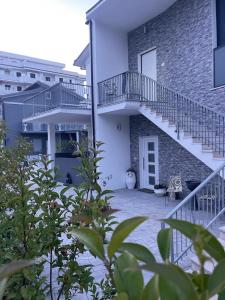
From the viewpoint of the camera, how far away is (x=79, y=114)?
12.0 metres

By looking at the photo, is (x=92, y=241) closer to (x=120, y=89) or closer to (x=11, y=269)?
(x=11, y=269)

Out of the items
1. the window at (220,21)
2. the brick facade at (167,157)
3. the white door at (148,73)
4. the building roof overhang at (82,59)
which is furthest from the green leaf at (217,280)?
the building roof overhang at (82,59)

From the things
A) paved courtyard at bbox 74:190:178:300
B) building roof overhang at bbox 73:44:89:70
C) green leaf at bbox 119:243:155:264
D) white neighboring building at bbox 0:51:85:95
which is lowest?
paved courtyard at bbox 74:190:178:300

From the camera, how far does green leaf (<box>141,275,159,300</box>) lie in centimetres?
72

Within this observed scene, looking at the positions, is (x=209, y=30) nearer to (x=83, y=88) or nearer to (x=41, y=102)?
(x=83, y=88)

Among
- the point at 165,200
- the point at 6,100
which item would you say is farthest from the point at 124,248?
the point at 6,100

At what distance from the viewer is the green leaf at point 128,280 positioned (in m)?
0.81

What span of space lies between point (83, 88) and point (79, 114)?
138 cm

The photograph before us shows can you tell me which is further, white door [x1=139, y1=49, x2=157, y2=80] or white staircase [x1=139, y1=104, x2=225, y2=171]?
white door [x1=139, y1=49, x2=157, y2=80]

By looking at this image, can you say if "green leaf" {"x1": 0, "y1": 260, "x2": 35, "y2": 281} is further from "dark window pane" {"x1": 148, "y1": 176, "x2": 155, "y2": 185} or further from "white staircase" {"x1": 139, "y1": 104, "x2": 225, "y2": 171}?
"dark window pane" {"x1": 148, "y1": 176, "x2": 155, "y2": 185}

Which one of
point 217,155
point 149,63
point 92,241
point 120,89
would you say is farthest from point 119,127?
point 92,241

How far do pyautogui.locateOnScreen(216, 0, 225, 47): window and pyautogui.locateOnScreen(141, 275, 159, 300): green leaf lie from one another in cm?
916

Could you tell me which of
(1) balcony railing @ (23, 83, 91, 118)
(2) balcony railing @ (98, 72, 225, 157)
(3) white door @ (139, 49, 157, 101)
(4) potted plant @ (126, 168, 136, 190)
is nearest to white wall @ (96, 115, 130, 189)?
(4) potted plant @ (126, 168, 136, 190)

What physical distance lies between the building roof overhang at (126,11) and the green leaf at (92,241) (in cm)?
1064
